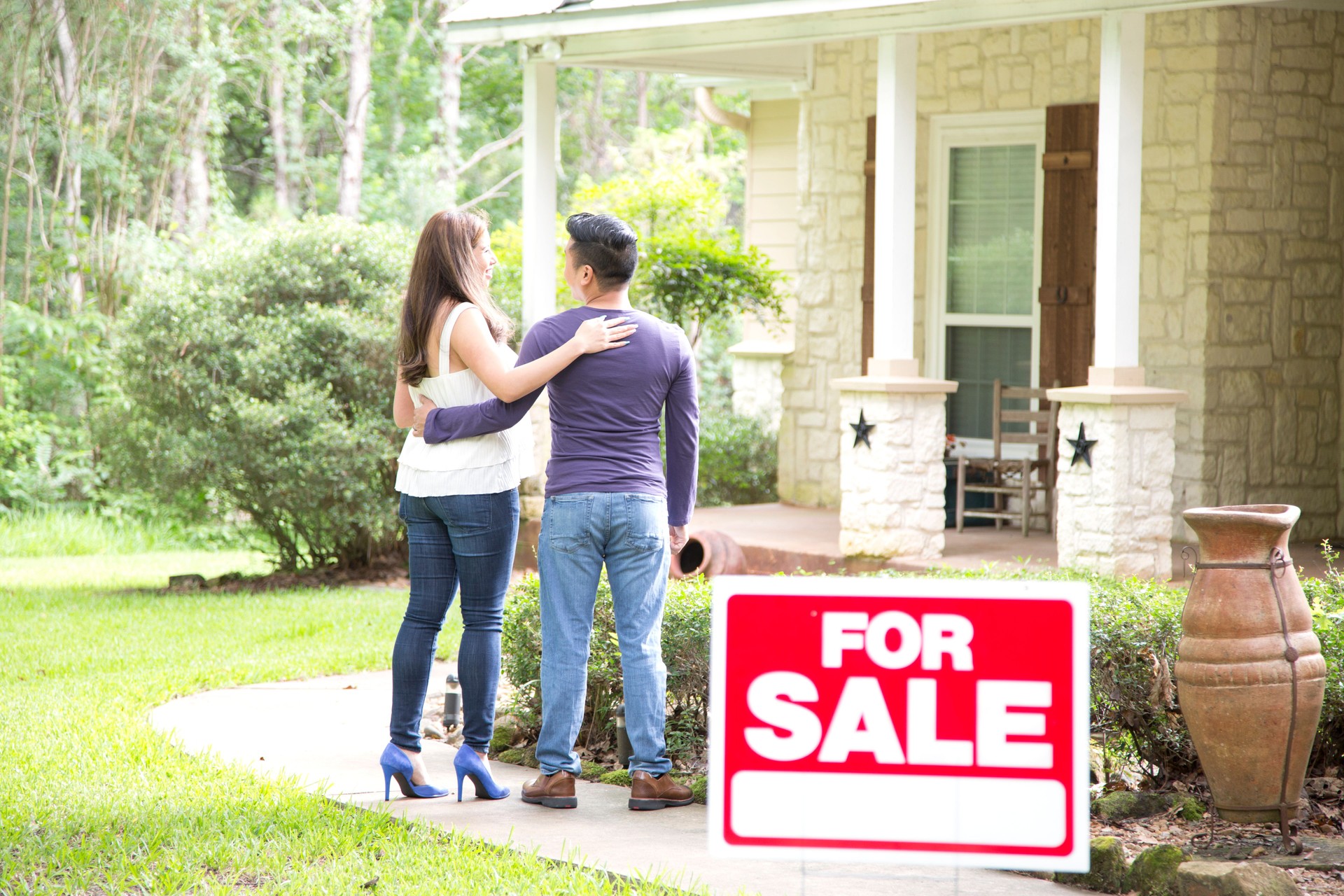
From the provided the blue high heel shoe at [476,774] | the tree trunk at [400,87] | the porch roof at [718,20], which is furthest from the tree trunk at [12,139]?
the blue high heel shoe at [476,774]

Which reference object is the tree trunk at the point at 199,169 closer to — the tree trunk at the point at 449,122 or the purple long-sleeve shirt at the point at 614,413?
the tree trunk at the point at 449,122

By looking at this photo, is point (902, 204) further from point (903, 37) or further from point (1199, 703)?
point (1199, 703)

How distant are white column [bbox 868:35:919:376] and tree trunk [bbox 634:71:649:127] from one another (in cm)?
1748

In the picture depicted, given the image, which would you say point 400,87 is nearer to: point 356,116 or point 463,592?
point 356,116

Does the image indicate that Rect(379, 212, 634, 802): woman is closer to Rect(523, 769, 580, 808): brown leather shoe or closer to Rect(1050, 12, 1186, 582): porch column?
Rect(523, 769, 580, 808): brown leather shoe

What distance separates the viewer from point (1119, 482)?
7633mm

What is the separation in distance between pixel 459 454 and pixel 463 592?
44 cm

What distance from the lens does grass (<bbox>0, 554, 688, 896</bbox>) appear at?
382 centimetres

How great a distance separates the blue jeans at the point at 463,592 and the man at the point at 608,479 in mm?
153

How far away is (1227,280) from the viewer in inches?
345

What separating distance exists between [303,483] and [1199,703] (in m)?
6.62

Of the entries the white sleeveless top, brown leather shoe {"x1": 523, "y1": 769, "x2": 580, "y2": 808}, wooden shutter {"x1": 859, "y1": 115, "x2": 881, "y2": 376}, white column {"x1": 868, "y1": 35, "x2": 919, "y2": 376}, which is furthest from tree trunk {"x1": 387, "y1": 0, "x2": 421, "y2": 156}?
brown leather shoe {"x1": 523, "y1": 769, "x2": 580, "y2": 808}

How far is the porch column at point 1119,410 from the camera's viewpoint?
7.66 m

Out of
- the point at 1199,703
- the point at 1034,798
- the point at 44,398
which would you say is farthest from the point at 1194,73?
the point at 44,398
